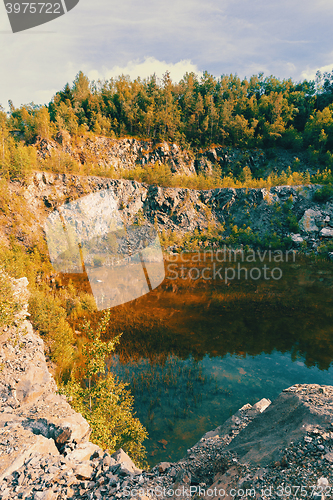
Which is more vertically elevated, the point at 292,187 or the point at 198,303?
the point at 292,187

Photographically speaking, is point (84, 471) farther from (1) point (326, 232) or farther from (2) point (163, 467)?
(1) point (326, 232)

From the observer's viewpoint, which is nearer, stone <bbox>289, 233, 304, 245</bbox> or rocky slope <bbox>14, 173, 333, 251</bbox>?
stone <bbox>289, 233, 304, 245</bbox>

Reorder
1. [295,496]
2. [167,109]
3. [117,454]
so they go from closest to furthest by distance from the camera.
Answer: [295,496] → [117,454] → [167,109]

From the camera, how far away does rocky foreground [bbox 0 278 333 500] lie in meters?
4.41

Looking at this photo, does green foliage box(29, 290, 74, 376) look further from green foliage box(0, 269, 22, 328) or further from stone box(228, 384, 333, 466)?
stone box(228, 384, 333, 466)

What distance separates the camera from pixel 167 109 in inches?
2071

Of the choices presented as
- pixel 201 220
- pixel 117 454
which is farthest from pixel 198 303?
pixel 201 220

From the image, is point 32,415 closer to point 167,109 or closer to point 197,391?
point 197,391

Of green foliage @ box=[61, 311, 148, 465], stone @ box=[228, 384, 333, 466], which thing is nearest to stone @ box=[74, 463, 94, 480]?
green foliage @ box=[61, 311, 148, 465]

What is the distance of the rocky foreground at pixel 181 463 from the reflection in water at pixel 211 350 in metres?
2.96

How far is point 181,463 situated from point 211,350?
8.27m

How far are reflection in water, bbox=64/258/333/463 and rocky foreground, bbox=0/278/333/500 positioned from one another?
296 cm

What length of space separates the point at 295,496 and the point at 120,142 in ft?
167

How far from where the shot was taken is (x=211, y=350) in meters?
14.7
